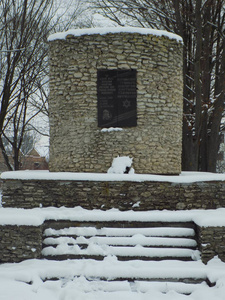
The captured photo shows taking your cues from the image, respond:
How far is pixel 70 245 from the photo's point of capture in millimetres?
5348

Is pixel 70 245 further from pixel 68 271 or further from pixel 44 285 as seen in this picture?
pixel 44 285

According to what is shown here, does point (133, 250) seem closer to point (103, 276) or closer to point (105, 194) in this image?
point (103, 276)

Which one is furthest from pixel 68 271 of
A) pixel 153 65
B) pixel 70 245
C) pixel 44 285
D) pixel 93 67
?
pixel 153 65

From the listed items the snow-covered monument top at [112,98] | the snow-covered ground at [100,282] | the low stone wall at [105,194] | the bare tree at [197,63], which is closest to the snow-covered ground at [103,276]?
the snow-covered ground at [100,282]

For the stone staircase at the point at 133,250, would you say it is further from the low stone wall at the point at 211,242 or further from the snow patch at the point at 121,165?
the snow patch at the point at 121,165

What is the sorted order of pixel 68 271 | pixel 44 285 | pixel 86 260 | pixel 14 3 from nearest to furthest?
1. pixel 44 285
2. pixel 68 271
3. pixel 86 260
4. pixel 14 3

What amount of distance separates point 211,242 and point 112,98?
173 inches

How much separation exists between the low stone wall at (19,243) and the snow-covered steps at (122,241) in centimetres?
21

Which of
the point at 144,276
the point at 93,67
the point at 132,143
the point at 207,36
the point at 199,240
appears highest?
the point at 207,36

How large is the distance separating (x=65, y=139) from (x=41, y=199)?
2.16 m

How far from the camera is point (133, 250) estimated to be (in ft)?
16.9

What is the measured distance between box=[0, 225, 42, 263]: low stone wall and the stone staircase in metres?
0.21

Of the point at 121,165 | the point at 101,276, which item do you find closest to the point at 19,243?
the point at 101,276

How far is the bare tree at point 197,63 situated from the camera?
10953 mm
